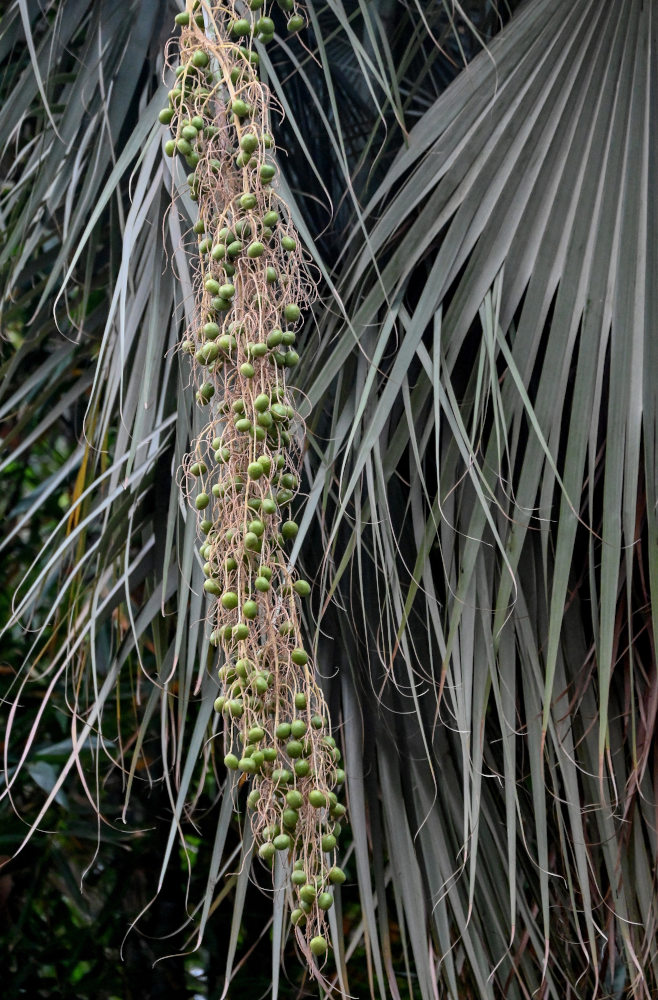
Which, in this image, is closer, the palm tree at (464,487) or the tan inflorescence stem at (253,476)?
the tan inflorescence stem at (253,476)

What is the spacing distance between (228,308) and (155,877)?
1.15 m

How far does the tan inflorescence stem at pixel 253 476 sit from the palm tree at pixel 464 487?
74 mm

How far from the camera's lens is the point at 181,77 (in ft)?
2.52

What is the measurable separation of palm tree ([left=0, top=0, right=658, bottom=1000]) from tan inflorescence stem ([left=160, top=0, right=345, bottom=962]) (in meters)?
0.07

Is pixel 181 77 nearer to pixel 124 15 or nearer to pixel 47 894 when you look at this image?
pixel 124 15

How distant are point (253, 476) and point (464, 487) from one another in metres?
0.29

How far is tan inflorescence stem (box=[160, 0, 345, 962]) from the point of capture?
701 millimetres

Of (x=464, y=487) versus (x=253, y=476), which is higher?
(x=253, y=476)

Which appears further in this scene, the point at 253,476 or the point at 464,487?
the point at 464,487

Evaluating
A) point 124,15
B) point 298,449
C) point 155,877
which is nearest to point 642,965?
point 298,449

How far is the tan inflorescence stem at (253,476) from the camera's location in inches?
27.6

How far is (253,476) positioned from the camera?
27.3 inches

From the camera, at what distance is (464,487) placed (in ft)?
3.01

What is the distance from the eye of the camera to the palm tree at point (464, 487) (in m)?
0.85
